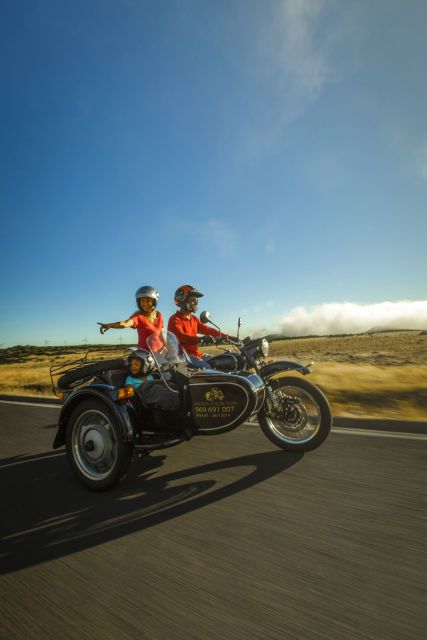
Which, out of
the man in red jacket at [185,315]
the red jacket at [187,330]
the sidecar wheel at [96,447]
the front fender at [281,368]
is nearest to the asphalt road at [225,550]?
the sidecar wheel at [96,447]

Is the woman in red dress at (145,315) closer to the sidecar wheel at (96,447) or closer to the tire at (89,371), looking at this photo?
the tire at (89,371)

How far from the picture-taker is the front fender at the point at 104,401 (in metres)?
3.41

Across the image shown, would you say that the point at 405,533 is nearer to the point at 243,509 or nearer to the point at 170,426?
the point at 243,509

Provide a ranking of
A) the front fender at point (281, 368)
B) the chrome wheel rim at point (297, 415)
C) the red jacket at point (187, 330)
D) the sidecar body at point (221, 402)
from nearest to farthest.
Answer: the sidecar body at point (221, 402) < the chrome wheel rim at point (297, 415) < the front fender at point (281, 368) < the red jacket at point (187, 330)

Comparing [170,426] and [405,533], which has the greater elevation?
[170,426]

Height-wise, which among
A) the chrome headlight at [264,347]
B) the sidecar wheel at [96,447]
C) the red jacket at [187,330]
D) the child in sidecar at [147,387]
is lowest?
the sidecar wheel at [96,447]

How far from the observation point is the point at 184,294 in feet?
18.1

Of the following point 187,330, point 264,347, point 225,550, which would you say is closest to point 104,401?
point 225,550

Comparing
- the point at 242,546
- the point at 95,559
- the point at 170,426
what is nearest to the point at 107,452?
the point at 170,426

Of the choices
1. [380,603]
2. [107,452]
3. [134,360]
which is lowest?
[380,603]

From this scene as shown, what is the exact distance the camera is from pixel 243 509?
2.83 metres

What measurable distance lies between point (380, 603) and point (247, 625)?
636 millimetres

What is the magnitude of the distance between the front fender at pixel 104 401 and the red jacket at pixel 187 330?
64.5 inches

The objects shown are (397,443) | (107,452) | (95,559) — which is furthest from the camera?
(397,443)
